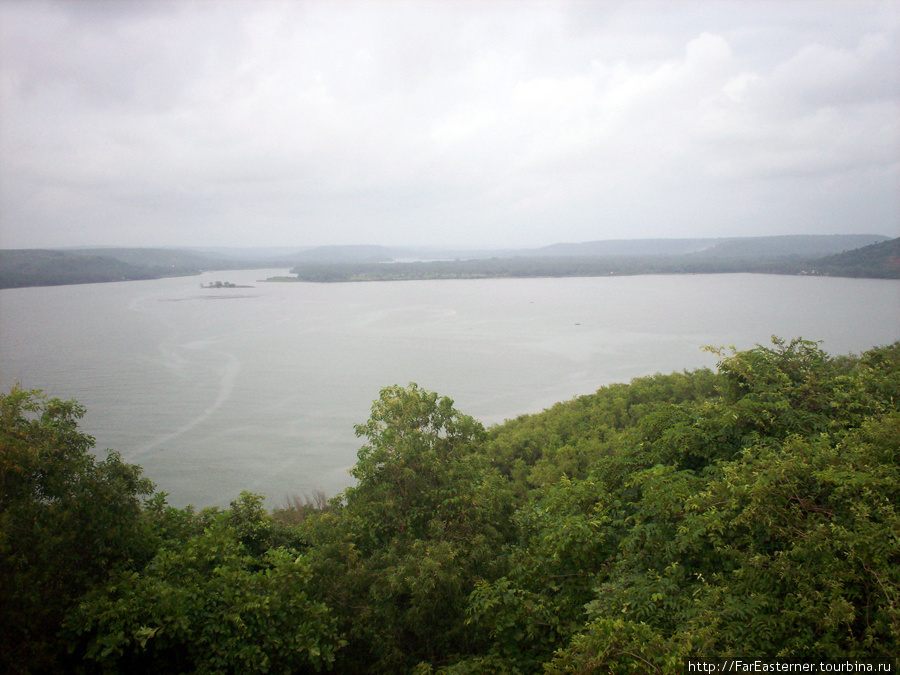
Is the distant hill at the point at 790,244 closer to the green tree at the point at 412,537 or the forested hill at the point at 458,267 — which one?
the forested hill at the point at 458,267

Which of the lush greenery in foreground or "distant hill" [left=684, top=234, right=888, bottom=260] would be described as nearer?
the lush greenery in foreground

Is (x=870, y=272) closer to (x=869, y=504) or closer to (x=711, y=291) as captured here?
(x=711, y=291)

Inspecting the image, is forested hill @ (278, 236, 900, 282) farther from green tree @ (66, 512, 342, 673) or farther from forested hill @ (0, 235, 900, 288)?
green tree @ (66, 512, 342, 673)

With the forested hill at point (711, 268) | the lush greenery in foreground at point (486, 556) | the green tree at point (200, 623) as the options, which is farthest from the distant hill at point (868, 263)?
the green tree at point (200, 623)

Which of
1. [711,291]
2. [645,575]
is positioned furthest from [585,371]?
[711,291]

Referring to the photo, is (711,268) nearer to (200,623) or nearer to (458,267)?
(458,267)

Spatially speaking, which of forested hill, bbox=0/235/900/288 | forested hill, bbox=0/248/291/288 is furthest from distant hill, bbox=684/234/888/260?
forested hill, bbox=0/248/291/288
